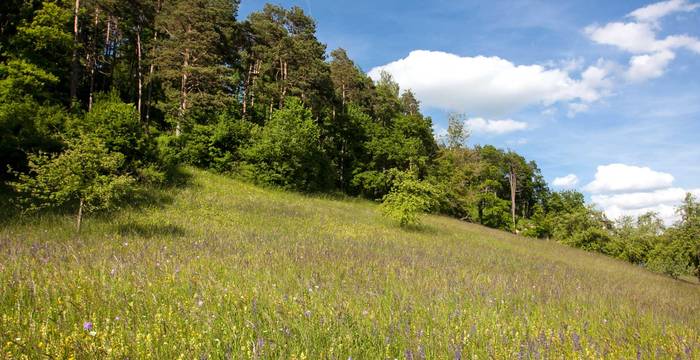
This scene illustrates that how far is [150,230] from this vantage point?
30.6 feet

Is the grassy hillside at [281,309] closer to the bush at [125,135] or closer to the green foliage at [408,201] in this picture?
the bush at [125,135]

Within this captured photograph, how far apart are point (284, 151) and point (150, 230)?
19773mm

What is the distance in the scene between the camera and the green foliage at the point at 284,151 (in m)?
27.9

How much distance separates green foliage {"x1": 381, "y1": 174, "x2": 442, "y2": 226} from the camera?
18188mm

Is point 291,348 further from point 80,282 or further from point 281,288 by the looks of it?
point 80,282

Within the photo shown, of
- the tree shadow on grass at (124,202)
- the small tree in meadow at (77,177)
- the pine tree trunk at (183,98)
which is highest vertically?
the pine tree trunk at (183,98)

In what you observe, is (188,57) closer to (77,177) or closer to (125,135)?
(125,135)

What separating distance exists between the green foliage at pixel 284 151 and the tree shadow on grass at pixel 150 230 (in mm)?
17349

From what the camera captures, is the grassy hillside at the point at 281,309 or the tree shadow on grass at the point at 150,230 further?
the tree shadow on grass at the point at 150,230

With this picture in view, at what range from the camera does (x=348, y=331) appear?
10.1 ft

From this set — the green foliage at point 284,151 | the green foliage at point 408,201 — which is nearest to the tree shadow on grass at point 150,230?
the green foliage at point 408,201

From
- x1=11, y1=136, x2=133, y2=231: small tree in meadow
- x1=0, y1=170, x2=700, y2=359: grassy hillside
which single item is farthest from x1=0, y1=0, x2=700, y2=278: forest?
x1=0, y1=170, x2=700, y2=359: grassy hillside

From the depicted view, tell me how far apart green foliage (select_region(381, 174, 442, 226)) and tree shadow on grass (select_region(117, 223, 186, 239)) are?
11.0m

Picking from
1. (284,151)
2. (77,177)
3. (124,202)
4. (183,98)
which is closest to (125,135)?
(124,202)
